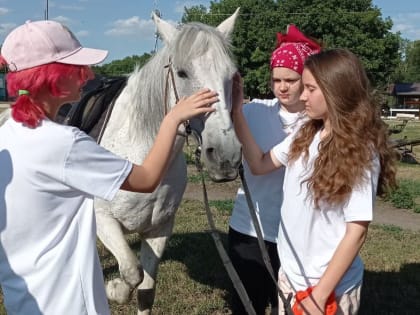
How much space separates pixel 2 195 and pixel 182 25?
161 cm

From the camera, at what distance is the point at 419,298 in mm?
4711

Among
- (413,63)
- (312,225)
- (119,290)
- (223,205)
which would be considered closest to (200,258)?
(119,290)

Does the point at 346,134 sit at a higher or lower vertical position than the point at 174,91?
lower

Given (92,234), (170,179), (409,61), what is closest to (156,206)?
(170,179)

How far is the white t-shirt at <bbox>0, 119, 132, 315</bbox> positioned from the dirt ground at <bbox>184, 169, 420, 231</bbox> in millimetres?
6382

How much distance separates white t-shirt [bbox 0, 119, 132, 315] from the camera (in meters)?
1.68

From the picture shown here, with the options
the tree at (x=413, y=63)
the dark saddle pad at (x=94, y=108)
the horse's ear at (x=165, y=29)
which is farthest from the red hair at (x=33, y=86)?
the tree at (x=413, y=63)

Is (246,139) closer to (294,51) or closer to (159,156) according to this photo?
(294,51)

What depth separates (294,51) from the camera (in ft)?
9.24

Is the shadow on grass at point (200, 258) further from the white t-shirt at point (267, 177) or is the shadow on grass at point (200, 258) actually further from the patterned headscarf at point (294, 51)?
the patterned headscarf at point (294, 51)

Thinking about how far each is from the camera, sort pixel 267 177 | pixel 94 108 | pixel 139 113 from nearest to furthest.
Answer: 1. pixel 267 177
2. pixel 139 113
3. pixel 94 108

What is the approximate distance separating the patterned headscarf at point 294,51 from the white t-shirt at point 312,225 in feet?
2.01

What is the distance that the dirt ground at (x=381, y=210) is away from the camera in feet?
25.8

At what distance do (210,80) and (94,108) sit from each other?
1.31 meters
